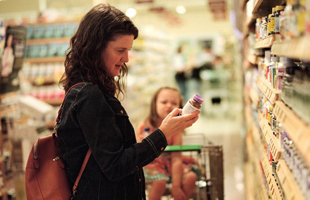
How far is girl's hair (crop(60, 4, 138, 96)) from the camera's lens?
1915 mm

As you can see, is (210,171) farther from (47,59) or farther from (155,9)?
(155,9)

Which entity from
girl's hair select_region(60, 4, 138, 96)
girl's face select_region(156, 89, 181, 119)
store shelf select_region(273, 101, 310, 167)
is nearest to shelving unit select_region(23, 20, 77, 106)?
girl's face select_region(156, 89, 181, 119)

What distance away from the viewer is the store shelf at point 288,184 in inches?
57.0

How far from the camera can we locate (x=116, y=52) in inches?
77.5

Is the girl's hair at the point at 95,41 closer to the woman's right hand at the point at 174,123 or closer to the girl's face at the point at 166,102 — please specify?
the woman's right hand at the point at 174,123

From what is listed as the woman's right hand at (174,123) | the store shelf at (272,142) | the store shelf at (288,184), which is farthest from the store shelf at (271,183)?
the woman's right hand at (174,123)

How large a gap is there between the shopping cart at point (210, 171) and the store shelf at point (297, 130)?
133 cm

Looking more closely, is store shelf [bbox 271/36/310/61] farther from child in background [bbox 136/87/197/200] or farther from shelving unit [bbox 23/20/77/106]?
shelving unit [bbox 23/20/77/106]

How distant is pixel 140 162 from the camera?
6.17ft

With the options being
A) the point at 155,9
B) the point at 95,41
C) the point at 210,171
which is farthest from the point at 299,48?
the point at 155,9

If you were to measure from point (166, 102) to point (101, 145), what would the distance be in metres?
1.95

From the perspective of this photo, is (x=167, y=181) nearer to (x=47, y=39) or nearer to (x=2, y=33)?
(x=2, y=33)

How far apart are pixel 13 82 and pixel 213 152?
7.54 feet

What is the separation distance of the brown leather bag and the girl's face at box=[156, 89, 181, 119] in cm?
173
